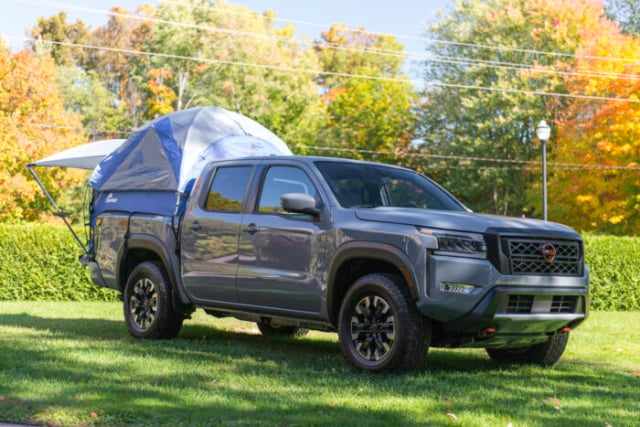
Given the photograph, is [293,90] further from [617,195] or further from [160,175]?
[160,175]

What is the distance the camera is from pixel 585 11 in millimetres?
40750

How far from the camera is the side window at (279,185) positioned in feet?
28.7

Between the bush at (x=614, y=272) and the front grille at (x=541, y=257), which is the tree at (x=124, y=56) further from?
the front grille at (x=541, y=257)

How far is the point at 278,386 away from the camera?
711 cm

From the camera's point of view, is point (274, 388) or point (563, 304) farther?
point (563, 304)

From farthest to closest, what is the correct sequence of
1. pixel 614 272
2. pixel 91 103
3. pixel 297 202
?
pixel 91 103, pixel 614 272, pixel 297 202

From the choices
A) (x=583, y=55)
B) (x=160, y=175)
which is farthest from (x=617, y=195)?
(x=160, y=175)

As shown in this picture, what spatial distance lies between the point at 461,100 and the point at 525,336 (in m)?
37.1

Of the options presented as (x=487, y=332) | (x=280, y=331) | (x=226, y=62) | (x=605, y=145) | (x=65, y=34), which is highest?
(x=65, y=34)

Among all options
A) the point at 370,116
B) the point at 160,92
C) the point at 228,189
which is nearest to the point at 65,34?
the point at 160,92

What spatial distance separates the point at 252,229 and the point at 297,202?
0.92 meters

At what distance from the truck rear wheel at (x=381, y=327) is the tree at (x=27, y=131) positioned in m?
24.4

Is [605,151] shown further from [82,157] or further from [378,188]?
[378,188]

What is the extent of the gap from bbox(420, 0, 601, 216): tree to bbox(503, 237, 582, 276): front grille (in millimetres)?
32651
